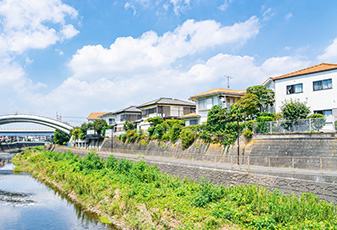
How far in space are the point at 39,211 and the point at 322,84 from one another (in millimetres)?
28477

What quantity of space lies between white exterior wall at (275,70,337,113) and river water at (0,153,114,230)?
2286 centimetres

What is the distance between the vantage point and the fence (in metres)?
19.9

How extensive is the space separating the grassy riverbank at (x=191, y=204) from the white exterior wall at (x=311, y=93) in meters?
15.9

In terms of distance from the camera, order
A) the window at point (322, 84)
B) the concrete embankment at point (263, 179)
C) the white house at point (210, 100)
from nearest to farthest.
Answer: the concrete embankment at point (263, 179) < the window at point (322, 84) < the white house at point (210, 100)

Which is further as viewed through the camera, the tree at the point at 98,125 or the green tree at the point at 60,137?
the green tree at the point at 60,137

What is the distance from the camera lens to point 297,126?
21375 mm

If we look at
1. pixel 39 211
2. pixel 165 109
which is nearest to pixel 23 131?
pixel 165 109

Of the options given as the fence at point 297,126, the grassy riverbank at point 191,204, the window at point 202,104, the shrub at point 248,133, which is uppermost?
the window at point 202,104

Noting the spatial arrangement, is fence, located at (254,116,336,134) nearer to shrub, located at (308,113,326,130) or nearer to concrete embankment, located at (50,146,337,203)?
shrub, located at (308,113,326,130)

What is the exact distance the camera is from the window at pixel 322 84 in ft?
81.7

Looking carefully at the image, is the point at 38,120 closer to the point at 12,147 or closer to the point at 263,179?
the point at 12,147

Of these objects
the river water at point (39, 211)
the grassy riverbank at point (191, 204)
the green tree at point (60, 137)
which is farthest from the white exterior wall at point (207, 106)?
the green tree at point (60, 137)

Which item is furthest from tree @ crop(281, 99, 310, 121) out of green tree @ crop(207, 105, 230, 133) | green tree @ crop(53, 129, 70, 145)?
green tree @ crop(53, 129, 70, 145)

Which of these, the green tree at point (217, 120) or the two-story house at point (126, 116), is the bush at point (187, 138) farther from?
the two-story house at point (126, 116)
